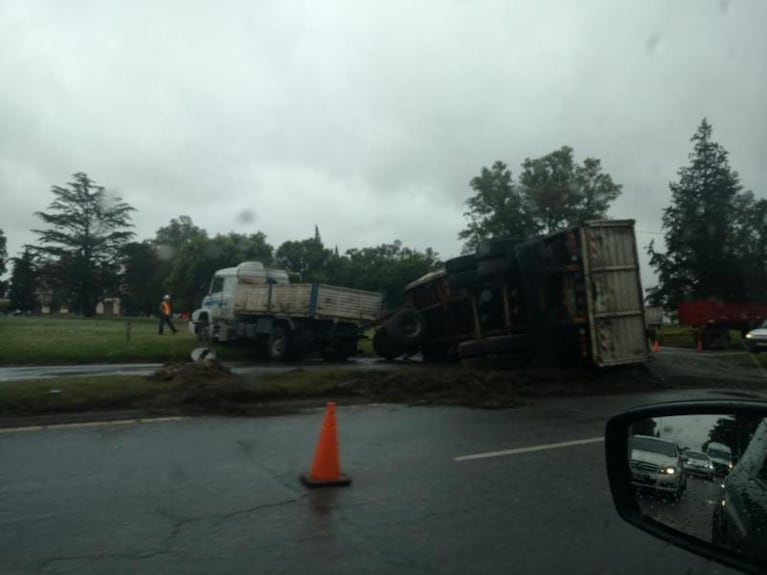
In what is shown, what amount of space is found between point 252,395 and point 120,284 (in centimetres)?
7810

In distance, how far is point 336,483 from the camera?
6254 millimetres

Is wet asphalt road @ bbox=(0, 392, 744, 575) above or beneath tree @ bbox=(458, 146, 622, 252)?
beneath

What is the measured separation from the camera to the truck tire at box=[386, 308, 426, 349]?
18.3 meters

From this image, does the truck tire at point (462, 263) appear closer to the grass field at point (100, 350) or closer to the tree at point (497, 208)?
the grass field at point (100, 350)

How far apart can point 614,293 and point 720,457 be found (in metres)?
11.6

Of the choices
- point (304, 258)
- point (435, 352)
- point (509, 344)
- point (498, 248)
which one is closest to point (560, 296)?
point (509, 344)

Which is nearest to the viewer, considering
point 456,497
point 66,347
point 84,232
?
point 456,497

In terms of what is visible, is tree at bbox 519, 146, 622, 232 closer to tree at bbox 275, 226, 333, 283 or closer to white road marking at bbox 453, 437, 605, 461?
tree at bbox 275, 226, 333, 283

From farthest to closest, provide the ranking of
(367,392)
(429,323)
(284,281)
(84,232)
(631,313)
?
(84,232) < (284,281) < (429,323) < (631,313) < (367,392)

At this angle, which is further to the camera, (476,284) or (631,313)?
(476,284)

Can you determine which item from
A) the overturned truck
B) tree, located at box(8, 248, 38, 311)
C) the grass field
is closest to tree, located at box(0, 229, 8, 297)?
tree, located at box(8, 248, 38, 311)

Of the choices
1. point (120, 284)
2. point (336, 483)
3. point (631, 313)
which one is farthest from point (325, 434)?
point (120, 284)

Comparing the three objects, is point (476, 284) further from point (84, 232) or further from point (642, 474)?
point (84, 232)

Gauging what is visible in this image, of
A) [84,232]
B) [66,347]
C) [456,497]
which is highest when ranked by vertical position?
[84,232]
